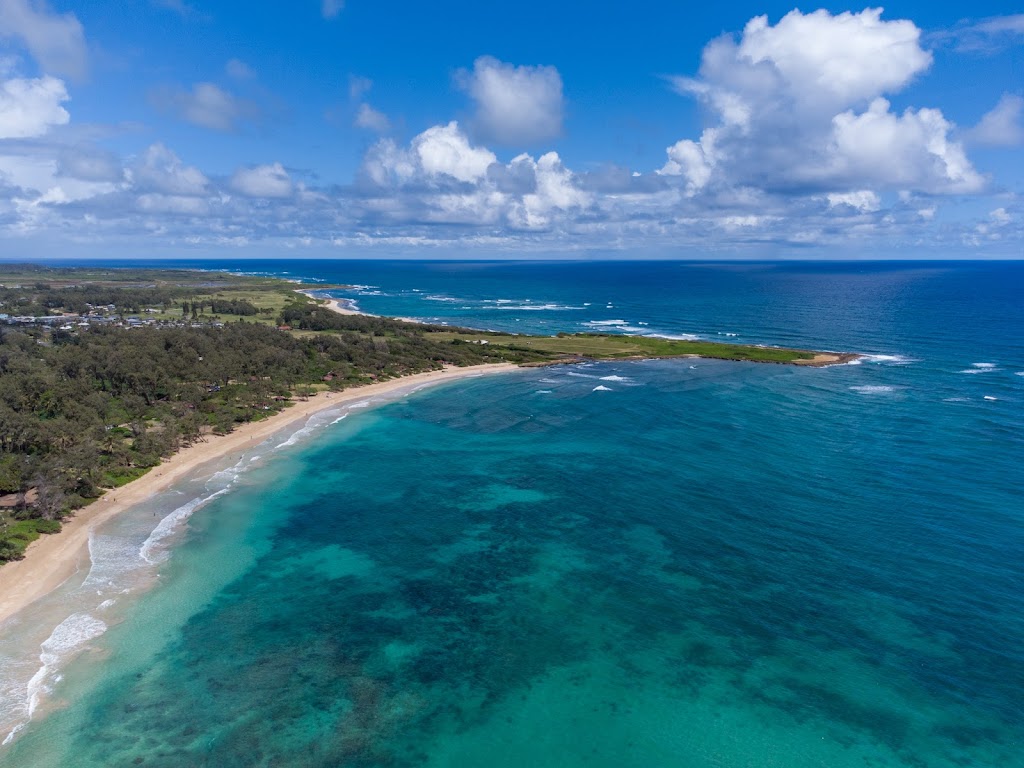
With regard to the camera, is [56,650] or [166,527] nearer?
[56,650]

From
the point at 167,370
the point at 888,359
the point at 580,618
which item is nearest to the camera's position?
the point at 580,618

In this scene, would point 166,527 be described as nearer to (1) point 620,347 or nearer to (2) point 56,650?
(2) point 56,650

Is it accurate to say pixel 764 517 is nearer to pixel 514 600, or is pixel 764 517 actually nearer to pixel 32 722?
pixel 514 600

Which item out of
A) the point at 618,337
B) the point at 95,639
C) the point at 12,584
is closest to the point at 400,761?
the point at 95,639

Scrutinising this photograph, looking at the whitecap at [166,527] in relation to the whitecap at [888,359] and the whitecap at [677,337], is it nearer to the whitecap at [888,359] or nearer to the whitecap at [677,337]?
the whitecap at [888,359]

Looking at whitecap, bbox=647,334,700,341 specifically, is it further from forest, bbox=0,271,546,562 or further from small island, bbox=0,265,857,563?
forest, bbox=0,271,546,562

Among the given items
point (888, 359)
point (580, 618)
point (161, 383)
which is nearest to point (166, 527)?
point (580, 618)

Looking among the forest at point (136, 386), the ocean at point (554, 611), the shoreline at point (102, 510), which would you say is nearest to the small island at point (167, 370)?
the forest at point (136, 386)

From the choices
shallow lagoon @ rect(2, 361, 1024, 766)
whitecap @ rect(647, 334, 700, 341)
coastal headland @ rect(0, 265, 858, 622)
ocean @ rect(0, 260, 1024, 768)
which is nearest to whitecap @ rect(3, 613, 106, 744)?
ocean @ rect(0, 260, 1024, 768)
